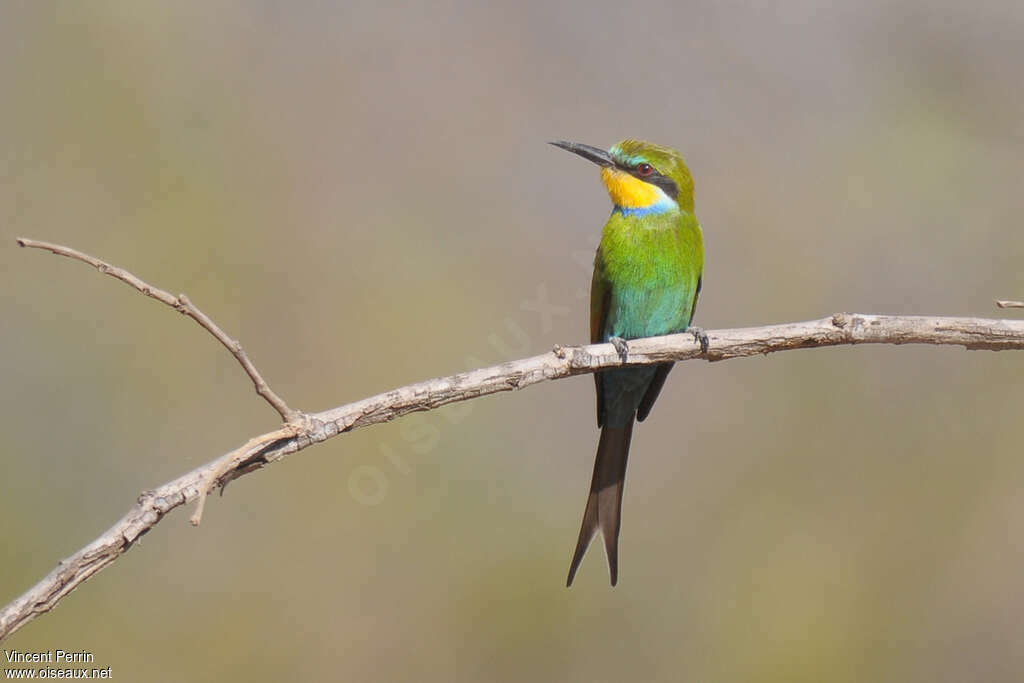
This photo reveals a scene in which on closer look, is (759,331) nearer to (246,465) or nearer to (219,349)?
(246,465)

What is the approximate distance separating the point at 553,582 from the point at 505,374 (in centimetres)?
213

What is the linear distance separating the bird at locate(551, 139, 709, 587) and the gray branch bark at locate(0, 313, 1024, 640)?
17.4 inches

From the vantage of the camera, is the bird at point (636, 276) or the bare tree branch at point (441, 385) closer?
the bare tree branch at point (441, 385)

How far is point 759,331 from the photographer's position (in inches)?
89.4

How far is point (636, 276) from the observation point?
2939 mm

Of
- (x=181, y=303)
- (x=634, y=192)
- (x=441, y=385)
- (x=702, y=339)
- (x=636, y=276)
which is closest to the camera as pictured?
(x=181, y=303)

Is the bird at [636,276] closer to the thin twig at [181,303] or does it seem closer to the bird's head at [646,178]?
the bird's head at [646,178]

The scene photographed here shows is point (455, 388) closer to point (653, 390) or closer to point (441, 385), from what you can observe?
point (441, 385)

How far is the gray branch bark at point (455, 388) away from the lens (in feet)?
5.20

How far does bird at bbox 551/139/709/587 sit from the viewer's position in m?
2.88

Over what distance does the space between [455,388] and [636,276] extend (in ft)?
3.53

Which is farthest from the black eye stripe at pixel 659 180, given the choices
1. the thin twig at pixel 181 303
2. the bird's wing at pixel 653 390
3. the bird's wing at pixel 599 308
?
the thin twig at pixel 181 303

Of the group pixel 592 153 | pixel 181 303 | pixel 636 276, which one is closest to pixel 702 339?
pixel 636 276

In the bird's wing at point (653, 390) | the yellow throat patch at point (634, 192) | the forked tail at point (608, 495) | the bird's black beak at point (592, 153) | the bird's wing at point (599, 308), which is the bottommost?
the forked tail at point (608, 495)
